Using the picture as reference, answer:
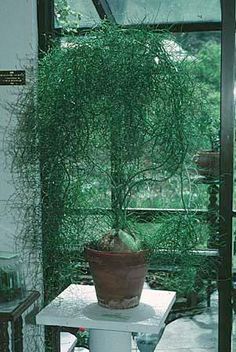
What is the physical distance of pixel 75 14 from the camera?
9.65 ft

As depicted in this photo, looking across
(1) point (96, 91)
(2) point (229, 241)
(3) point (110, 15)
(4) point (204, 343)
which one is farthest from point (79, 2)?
(4) point (204, 343)

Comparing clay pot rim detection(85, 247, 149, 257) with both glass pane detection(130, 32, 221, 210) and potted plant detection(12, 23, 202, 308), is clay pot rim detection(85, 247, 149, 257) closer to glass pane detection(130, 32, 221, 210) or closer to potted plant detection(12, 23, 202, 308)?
potted plant detection(12, 23, 202, 308)

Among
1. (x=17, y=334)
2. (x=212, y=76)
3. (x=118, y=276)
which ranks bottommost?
(x=17, y=334)

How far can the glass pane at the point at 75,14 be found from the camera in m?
2.91

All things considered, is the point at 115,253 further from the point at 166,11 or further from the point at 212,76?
the point at 166,11

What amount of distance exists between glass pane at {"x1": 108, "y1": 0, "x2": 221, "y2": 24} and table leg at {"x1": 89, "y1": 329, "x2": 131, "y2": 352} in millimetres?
1476

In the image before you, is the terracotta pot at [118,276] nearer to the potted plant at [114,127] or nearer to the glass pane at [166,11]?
the potted plant at [114,127]

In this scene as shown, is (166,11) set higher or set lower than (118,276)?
higher

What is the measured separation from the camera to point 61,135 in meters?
2.22

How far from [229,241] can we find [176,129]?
87cm

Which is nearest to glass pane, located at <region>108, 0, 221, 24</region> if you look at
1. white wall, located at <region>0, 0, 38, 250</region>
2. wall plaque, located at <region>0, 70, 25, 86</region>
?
white wall, located at <region>0, 0, 38, 250</region>

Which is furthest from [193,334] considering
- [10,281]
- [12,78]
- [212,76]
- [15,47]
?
[15,47]

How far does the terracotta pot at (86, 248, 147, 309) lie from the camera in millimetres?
2109

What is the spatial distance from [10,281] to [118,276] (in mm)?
451
